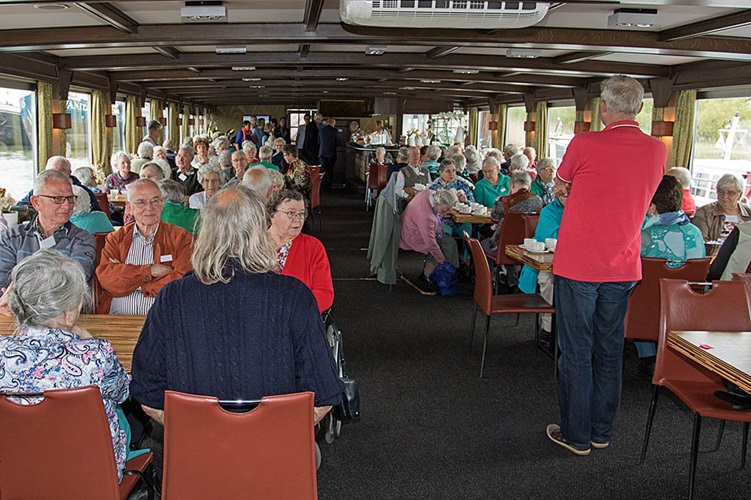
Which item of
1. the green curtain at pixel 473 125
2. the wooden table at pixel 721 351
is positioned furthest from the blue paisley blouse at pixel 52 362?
the green curtain at pixel 473 125

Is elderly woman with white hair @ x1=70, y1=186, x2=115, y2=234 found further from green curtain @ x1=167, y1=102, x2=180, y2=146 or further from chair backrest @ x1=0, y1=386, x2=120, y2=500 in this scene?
green curtain @ x1=167, y1=102, x2=180, y2=146

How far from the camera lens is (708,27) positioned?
19.4ft

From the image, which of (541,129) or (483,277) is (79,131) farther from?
(483,277)

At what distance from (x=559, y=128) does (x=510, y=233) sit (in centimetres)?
980

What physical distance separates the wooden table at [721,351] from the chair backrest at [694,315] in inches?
5.7

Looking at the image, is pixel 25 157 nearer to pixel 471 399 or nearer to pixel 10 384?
pixel 471 399

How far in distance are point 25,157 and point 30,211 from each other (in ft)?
14.6

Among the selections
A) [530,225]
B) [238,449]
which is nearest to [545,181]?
[530,225]

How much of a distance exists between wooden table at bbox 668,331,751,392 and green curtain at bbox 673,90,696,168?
24.7ft

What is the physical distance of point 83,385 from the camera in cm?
190

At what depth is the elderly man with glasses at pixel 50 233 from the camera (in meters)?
3.27

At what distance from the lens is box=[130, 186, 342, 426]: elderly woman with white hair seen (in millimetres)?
1841

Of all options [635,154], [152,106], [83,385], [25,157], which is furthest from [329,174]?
[83,385]

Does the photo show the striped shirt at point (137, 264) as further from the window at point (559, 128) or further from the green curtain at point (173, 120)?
the green curtain at point (173, 120)
